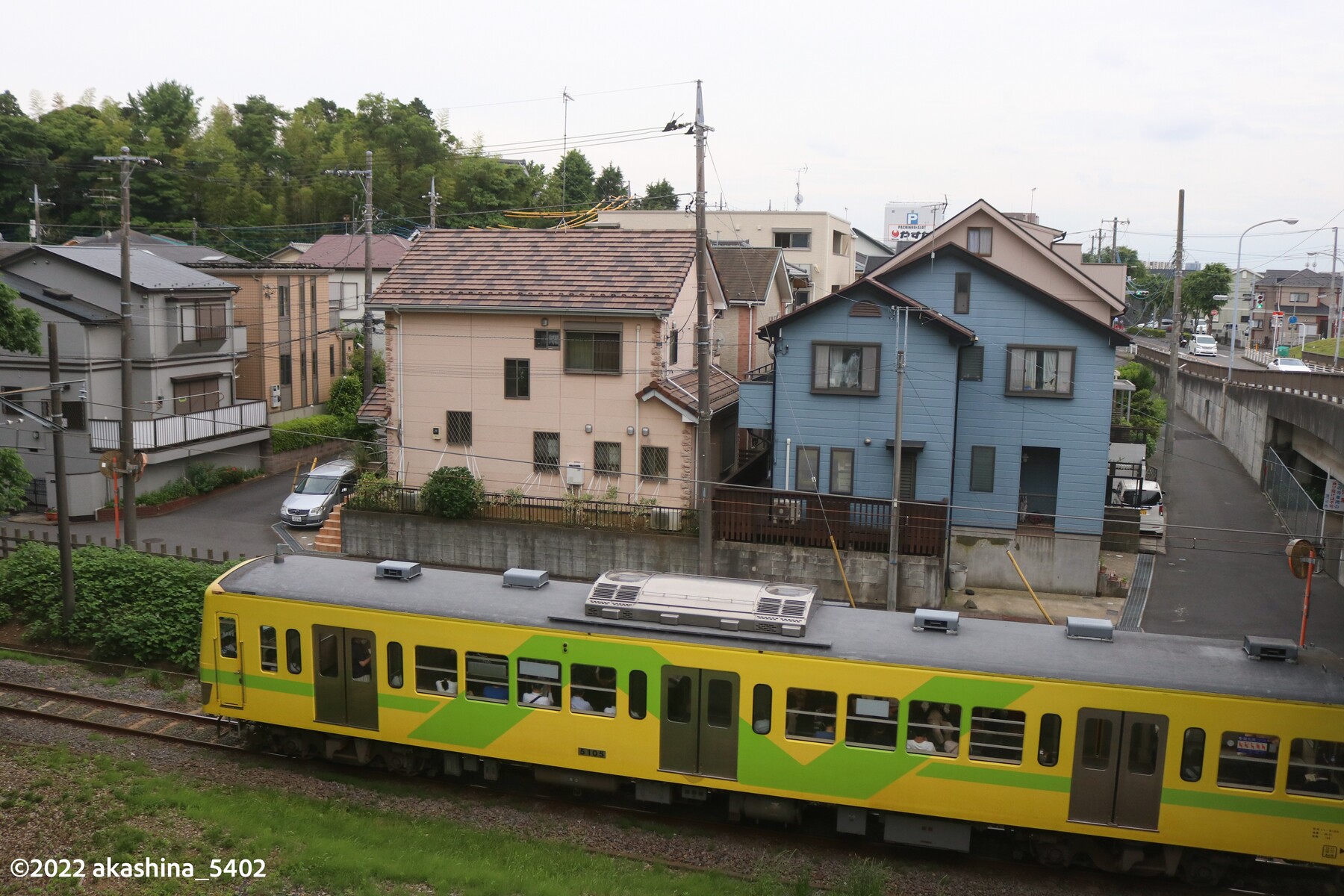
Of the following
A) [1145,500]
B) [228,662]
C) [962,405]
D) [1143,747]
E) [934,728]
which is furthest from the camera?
[1145,500]

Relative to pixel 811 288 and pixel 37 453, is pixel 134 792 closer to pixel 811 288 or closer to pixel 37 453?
pixel 37 453

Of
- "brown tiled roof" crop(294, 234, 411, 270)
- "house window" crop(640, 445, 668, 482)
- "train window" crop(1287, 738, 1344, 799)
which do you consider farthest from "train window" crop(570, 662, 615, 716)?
"brown tiled roof" crop(294, 234, 411, 270)

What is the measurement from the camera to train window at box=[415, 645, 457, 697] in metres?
12.9

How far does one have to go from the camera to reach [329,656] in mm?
13430

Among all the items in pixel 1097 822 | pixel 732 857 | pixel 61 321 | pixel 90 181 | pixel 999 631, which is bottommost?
pixel 732 857

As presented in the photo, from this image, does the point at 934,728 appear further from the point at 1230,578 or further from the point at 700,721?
the point at 1230,578

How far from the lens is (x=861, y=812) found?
11820 mm

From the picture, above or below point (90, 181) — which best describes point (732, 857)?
below

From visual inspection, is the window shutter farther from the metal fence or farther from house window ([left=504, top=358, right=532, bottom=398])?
the metal fence

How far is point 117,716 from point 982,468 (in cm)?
1821

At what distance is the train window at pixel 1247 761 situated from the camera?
10.4 meters

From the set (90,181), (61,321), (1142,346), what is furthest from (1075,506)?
(90,181)

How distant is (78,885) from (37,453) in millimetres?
23302

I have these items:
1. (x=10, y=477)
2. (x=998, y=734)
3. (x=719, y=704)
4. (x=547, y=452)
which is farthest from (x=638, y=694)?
(x=547, y=452)
